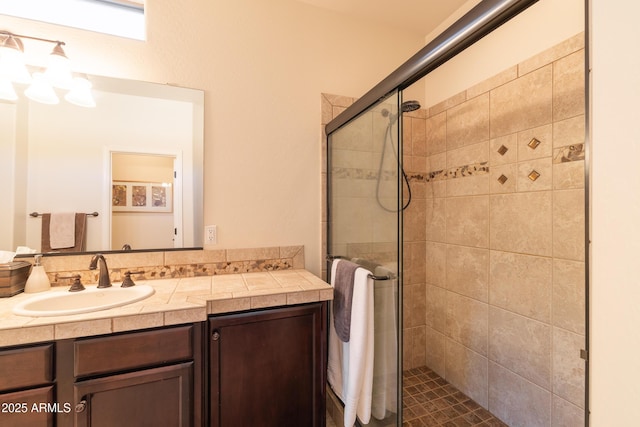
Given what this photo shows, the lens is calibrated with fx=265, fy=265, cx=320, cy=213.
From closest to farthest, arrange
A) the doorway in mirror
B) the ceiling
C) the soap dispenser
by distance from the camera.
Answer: the soap dispenser → the doorway in mirror → the ceiling

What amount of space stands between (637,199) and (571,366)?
1276 millimetres

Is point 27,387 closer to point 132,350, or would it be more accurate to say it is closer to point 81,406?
point 81,406

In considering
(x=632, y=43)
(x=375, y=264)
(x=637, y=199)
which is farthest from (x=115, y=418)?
(x=632, y=43)

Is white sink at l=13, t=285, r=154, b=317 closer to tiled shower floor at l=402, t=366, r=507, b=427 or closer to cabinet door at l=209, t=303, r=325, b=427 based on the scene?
cabinet door at l=209, t=303, r=325, b=427

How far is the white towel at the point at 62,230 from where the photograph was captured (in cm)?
135

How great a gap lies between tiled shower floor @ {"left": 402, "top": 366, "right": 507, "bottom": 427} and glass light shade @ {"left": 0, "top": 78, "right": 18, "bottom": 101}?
109 inches

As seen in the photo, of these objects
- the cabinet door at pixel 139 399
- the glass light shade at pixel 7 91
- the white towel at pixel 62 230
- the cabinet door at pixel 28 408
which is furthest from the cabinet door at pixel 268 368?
→ the glass light shade at pixel 7 91

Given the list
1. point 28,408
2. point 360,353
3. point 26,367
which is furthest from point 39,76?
point 360,353

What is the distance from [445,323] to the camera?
1.97m

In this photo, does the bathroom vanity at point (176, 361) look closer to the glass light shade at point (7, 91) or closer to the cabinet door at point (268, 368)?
the cabinet door at point (268, 368)

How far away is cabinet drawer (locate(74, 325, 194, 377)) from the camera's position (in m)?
0.96

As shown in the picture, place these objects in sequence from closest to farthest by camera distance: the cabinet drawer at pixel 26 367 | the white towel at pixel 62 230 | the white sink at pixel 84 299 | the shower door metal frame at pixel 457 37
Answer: the shower door metal frame at pixel 457 37, the cabinet drawer at pixel 26 367, the white sink at pixel 84 299, the white towel at pixel 62 230

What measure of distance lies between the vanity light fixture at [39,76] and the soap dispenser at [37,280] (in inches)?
31.8

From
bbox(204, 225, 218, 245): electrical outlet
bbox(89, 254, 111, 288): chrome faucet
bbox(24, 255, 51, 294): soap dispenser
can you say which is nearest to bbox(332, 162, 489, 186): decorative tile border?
bbox(204, 225, 218, 245): electrical outlet
